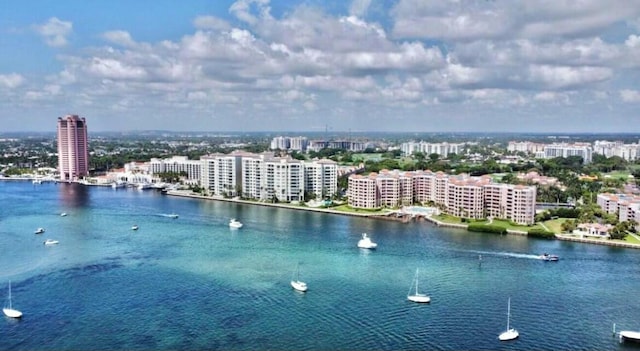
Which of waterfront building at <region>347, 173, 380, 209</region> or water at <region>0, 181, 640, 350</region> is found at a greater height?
waterfront building at <region>347, 173, 380, 209</region>

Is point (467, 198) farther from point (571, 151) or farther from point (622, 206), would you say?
point (571, 151)

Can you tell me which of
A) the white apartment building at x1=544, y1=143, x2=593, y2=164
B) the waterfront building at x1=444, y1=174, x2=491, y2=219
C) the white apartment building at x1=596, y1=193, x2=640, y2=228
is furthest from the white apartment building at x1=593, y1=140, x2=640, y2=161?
the waterfront building at x1=444, y1=174, x2=491, y2=219

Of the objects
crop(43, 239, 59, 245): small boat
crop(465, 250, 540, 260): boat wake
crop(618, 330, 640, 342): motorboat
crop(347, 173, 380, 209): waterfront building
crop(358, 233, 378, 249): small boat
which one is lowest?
crop(618, 330, 640, 342): motorboat

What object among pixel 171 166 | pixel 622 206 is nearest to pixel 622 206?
pixel 622 206

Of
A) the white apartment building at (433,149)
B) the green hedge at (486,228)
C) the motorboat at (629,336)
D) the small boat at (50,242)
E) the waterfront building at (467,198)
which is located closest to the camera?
the motorboat at (629,336)

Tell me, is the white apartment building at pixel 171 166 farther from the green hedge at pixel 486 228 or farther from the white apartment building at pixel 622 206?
the white apartment building at pixel 622 206

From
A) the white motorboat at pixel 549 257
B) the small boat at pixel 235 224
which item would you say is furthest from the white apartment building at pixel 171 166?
the white motorboat at pixel 549 257

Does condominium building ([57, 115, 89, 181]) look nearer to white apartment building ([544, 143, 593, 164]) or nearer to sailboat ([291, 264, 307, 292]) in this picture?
sailboat ([291, 264, 307, 292])

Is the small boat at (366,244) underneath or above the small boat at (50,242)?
above
